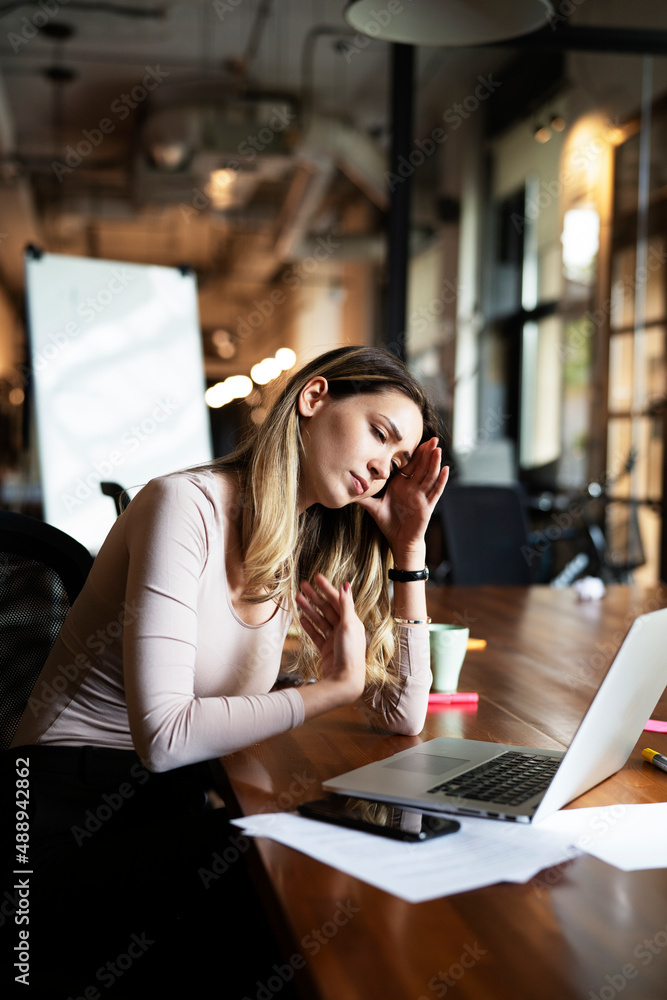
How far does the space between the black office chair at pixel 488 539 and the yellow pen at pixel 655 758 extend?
1912mm

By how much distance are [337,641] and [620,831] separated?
387mm

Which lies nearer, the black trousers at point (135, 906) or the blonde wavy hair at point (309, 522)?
the black trousers at point (135, 906)

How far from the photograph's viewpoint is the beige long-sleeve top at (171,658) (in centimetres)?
105

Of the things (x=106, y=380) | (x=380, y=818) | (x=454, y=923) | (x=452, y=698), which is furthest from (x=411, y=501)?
(x=106, y=380)

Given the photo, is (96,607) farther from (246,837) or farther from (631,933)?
(631,933)

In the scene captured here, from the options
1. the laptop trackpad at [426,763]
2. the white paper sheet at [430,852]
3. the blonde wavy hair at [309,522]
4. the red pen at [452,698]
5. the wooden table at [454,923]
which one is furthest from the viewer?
the red pen at [452,698]

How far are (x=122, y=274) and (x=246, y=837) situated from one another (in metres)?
2.97

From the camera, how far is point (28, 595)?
1.33m

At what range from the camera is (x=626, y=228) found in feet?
17.2

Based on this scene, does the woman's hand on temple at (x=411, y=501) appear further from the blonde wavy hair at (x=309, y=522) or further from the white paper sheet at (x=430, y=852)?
the white paper sheet at (x=430, y=852)

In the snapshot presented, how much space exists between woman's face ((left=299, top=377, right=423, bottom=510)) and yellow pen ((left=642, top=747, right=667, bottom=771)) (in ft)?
1.67

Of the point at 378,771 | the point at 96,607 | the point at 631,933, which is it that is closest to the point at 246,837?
the point at 378,771

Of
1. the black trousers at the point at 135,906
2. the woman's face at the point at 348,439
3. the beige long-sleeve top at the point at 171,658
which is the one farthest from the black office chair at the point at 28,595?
the woman's face at the point at 348,439

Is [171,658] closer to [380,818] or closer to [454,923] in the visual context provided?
[380,818]
